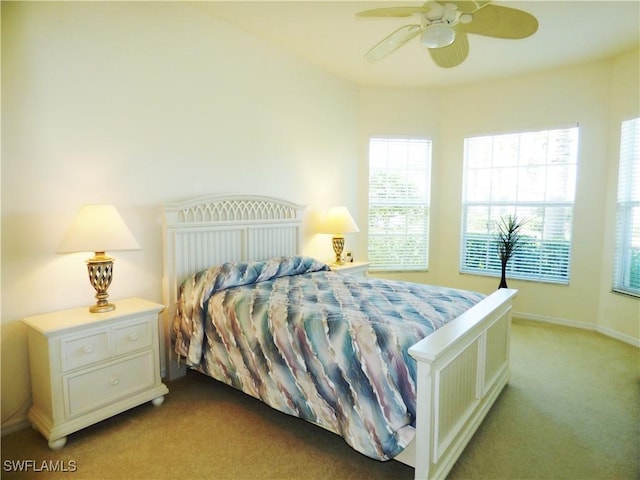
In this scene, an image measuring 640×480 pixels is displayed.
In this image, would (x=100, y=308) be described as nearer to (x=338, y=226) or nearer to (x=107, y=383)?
(x=107, y=383)

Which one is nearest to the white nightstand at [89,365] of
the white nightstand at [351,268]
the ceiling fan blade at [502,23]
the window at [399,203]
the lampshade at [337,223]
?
the white nightstand at [351,268]

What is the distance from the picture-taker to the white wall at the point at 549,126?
155 inches

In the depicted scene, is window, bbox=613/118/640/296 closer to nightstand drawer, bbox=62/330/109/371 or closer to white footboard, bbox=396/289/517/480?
white footboard, bbox=396/289/517/480

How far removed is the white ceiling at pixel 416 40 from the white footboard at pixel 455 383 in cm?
231

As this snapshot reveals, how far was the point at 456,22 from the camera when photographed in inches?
83.6

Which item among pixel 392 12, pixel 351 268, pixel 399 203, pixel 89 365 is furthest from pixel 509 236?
pixel 89 365

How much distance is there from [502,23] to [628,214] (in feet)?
8.79

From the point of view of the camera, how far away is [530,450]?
6.87ft

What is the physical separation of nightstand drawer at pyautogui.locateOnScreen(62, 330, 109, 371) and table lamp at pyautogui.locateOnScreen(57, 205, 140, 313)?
188 mm

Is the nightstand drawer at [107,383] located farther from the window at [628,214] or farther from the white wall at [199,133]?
the window at [628,214]

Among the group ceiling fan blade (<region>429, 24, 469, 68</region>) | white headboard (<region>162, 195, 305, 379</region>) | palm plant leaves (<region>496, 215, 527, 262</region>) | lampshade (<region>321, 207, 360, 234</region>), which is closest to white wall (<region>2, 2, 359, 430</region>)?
white headboard (<region>162, 195, 305, 379</region>)

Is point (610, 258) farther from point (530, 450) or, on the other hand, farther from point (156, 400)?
point (156, 400)

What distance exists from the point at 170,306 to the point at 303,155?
6.98ft

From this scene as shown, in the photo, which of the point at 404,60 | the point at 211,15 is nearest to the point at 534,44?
the point at 404,60
